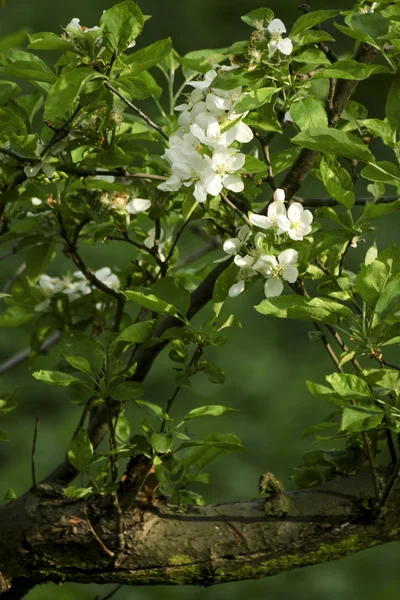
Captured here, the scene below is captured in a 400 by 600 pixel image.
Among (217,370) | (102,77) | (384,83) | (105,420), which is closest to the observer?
(102,77)

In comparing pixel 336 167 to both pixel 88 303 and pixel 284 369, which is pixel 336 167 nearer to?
pixel 88 303

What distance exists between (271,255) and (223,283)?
9cm

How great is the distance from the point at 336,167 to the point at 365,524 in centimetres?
37

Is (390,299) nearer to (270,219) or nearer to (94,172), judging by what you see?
(270,219)

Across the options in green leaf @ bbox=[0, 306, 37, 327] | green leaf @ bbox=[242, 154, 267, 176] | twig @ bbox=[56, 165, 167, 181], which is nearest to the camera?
green leaf @ bbox=[242, 154, 267, 176]

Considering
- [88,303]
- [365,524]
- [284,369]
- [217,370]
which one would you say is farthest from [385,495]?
[284,369]

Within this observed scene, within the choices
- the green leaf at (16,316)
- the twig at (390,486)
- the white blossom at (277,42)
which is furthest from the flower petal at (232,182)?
the green leaf at (16,316)

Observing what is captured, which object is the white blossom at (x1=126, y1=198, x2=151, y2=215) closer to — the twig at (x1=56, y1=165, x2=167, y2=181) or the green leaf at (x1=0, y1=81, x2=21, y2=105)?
the twig at (x1=56, y1=165, x2=167, y2=181)

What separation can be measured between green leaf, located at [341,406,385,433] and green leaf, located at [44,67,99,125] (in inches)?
13.5

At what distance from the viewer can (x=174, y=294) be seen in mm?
895

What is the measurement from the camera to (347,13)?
81cm

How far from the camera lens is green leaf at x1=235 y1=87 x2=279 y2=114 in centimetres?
74

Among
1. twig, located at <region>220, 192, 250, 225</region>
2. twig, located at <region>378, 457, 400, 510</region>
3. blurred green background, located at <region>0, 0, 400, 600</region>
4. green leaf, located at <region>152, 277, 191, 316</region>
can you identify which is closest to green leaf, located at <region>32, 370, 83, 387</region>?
green leaf, located at <region>152, 277, 191, 316</region>

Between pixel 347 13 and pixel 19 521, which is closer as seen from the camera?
pixel 347 13
